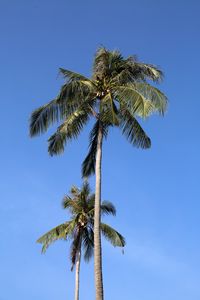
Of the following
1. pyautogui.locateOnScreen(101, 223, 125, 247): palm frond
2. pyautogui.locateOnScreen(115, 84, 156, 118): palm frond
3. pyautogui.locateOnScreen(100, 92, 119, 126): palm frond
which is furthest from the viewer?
pyautogui.locateOnScreen(101, 223, 125, 247): palm frond

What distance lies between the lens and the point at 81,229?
40938 mm

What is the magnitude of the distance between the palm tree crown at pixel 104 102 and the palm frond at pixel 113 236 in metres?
12.4

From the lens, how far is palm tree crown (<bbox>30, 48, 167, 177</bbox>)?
25.8 metres

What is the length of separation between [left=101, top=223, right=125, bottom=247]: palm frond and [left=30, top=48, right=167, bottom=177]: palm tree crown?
12382 millimetres

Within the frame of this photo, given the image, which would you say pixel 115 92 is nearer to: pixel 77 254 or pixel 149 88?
pixel 149 88

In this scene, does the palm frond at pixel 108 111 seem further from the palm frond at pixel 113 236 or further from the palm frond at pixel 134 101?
the palm frond at pixel 113 236

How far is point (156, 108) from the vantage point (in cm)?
2547

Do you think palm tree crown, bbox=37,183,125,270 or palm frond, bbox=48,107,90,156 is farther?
palm tree crown, bbox=37,183,125,270

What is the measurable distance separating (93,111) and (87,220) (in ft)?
52.2

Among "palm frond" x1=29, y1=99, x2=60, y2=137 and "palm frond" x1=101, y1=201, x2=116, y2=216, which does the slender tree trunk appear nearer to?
"palm frond" x1=29, y1=99, x2=60, y2=137

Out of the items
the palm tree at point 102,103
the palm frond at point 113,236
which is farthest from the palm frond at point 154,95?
the palm frond at point 113,236

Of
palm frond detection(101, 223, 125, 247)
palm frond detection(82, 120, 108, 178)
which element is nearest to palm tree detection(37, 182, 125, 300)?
palm frond detection(101, 223, 125, 247)

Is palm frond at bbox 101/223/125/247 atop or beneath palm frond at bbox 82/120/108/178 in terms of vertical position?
atop

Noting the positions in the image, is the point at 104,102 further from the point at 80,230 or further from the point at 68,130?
the point at 80,230
